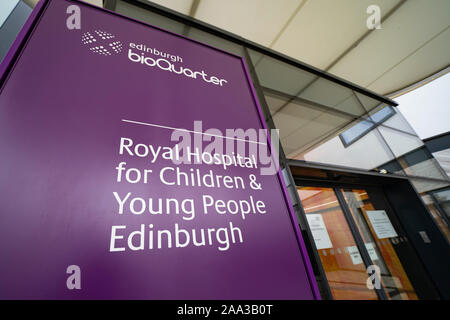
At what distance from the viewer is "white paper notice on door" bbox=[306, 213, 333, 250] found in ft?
5.32

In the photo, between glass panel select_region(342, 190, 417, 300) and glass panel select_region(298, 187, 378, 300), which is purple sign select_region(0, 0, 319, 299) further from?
glass panel select_region(342, 190, 417, 300)

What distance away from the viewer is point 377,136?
8.88ft

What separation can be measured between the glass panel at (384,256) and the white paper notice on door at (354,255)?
6.4 inches

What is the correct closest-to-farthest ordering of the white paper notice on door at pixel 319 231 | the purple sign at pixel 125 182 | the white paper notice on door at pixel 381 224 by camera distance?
the purple sign at pixel 125 182
the white paper notice on door at pixel 319 231
the white paper notice on door at pixel 381 224

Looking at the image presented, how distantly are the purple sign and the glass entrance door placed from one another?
1.14 meters

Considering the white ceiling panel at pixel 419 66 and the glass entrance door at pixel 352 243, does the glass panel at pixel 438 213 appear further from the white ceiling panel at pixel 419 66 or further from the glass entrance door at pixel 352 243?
the white ceiling panel at pixel 419 66

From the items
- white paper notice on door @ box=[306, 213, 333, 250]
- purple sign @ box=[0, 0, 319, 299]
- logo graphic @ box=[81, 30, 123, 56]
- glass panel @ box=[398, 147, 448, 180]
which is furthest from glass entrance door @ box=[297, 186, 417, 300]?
logo graphic @ box=[81, 30, 123, 56]

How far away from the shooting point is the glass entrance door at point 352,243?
1740 mm

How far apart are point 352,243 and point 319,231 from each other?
0.52m

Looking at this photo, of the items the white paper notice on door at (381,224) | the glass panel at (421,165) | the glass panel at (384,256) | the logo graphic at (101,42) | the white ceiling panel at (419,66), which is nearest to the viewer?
the logo graphic at (101,42)

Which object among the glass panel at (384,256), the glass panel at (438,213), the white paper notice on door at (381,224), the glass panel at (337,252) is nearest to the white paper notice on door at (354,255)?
the glass panel at (337,252)

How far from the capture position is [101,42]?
923 millimetres

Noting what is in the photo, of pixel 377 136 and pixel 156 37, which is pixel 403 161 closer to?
pixel 377 136
